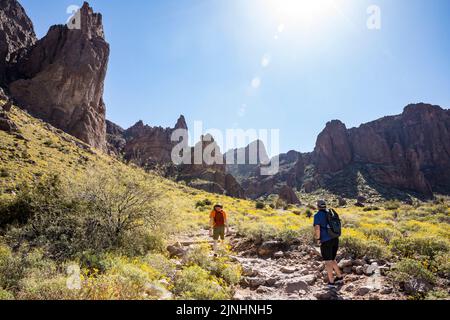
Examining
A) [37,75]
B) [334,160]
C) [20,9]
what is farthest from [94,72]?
[334,160]

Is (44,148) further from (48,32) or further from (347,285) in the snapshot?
(48,32)

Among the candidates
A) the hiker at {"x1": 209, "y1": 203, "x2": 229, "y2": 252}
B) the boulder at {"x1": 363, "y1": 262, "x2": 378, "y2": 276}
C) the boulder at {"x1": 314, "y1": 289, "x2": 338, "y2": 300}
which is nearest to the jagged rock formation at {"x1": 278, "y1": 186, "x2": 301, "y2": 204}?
the hiker at {"x1": 209, "y1": 203, "x2": 229, "y2": 252}

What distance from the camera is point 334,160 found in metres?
117

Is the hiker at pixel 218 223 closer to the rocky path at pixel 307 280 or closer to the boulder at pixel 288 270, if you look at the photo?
the rocky path at pixel 307 280

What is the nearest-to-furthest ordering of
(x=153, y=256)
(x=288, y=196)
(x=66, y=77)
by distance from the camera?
(x=153, y=256), (x=66, y=77), (x=288, y=196)

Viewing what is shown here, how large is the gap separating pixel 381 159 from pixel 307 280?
120 meters

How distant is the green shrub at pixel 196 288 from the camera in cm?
548

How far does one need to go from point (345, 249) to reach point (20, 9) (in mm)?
112651

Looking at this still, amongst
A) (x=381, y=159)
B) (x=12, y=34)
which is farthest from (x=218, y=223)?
(x=381, y=159)

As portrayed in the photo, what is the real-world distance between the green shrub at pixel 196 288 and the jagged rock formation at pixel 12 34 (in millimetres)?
75635

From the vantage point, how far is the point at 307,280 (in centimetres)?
729

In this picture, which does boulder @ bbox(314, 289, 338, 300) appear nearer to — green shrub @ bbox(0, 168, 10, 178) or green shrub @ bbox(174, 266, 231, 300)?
green shrub @ bbox(174, 266, 231, 300)

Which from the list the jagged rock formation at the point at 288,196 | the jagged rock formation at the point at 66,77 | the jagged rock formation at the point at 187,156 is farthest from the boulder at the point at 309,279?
the jagged rock formation at the point at 288,196

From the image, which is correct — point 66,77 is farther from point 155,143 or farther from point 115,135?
point 115,135
